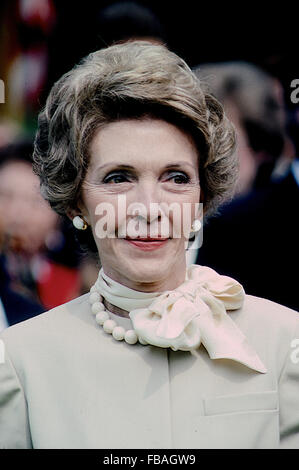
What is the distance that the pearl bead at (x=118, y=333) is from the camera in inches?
93.2

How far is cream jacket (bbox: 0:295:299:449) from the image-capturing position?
2234 mm

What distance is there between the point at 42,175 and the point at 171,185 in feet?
1.64

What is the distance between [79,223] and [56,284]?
70.2 inches

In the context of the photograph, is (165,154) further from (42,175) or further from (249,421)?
(249,421)

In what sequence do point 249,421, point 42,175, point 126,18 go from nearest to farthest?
point 249,421 → point 42,175 → point 126,18

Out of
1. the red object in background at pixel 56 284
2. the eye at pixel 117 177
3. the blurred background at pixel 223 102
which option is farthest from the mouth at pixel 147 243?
the red object in background at pixel 56 284

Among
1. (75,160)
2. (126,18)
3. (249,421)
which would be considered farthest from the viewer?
(126,18)

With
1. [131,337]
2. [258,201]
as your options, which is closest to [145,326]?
[131,337]

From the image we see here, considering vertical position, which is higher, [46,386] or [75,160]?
[75,160]

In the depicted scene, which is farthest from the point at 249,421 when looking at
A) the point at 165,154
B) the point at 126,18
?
the point at 126,18

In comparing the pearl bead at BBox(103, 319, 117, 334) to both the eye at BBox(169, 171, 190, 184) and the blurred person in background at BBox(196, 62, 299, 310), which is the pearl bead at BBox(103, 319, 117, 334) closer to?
the eye at BBox(169, 171, 190, 184)

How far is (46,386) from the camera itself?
2.33 meters

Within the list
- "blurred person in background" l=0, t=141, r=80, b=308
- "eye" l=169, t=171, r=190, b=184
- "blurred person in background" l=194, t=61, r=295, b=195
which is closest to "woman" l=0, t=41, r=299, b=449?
"eye" l=169, t=171, r=190, b=184

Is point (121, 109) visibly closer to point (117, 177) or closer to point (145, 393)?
point (117, 177)
